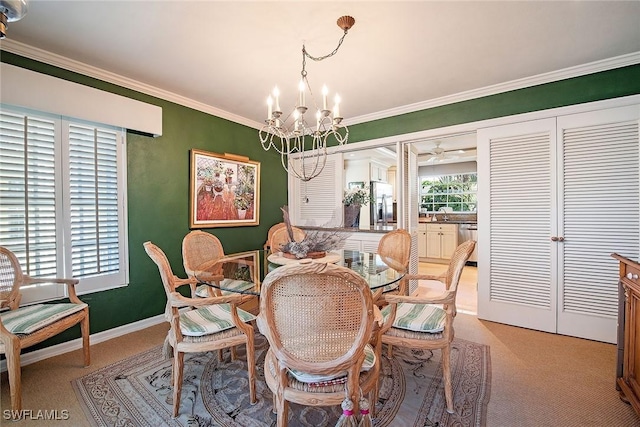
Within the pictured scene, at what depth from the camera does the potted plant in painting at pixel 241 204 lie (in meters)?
3.85

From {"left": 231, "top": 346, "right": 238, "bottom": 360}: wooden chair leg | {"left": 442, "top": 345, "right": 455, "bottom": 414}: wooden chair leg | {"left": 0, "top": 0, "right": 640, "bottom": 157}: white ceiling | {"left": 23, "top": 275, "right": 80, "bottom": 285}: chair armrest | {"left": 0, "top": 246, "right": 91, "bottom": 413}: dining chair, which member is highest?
{"left": 0, "top": 0, "right": 640, "bottom": 157}: white ceiling

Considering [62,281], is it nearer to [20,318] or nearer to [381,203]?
[20,318]

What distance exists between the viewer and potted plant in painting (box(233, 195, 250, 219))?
3848 millimetres

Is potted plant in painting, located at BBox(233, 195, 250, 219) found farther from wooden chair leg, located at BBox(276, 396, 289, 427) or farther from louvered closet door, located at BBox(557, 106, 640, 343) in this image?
louvered closet door, located at BBox(557, 106, 640, 343)

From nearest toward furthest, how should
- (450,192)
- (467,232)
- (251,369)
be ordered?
(251,369) < (467,232) < (450,192)

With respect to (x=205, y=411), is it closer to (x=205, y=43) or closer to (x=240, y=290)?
(x=240, y=290)

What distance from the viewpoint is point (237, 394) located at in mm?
1837

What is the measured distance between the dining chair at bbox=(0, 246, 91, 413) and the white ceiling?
1.69 m

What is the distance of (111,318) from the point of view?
8.98ft

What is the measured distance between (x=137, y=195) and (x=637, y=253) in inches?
184

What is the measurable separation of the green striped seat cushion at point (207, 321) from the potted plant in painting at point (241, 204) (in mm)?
1934

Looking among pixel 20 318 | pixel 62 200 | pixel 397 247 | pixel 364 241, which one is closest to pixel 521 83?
pixel 397 247

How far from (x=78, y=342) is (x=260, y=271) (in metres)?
1.87

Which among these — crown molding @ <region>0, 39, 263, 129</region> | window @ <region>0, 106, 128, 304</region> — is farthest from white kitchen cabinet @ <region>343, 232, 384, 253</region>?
window @ <region>0, 106, 128, 304</region>
